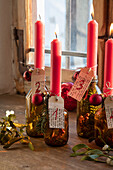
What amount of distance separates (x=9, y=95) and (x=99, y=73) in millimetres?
565

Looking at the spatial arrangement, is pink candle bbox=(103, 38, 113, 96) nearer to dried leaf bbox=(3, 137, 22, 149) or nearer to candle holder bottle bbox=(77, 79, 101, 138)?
candle holder bottle bbox=(77, 79, 101, 138)

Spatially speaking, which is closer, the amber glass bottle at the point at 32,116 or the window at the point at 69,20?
the amber glass bottle at the point at 32,116

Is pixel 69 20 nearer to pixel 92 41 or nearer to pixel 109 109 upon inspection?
pixel 92 41

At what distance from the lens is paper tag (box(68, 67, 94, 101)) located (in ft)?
2.65

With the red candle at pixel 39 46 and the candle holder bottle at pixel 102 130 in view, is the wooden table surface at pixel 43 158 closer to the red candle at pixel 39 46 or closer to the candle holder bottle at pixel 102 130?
the candle holder bottle at pixel 102 130

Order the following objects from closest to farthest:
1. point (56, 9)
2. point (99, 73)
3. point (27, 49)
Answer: point (99, 73) < point (56, 9) < point (27, 49)

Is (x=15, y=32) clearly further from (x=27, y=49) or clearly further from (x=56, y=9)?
(x=56, y=9)

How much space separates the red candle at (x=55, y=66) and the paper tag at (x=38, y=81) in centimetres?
5

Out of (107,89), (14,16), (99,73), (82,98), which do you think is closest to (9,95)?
(14,16)

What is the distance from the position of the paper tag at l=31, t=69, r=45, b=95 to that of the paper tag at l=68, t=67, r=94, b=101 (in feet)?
0.31

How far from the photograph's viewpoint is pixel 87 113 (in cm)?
85

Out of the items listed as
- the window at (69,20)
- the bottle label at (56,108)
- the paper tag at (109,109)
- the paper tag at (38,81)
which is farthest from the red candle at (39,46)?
the window at (69,20)

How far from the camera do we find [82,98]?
2.83 feet

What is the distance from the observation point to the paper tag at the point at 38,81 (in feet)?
2.70
